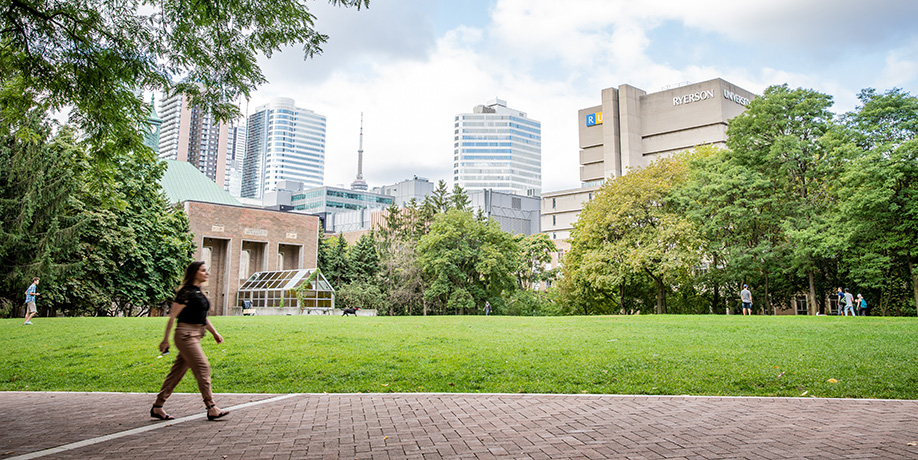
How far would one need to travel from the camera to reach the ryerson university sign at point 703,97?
105 meters

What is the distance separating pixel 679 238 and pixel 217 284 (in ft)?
143

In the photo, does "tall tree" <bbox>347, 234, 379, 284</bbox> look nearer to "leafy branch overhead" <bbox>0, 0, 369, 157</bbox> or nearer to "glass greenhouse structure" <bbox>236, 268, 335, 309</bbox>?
"glass greenhouse structure" <bbox>236, 268, 335, 309</bbox>

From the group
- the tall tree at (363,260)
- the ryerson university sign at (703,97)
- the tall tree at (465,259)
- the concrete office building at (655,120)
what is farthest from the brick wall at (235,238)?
the ryerson university sign at (703,97)

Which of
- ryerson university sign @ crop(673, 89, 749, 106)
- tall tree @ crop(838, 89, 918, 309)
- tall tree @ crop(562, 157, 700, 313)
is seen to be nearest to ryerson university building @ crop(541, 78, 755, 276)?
ryerson university sign @ crop(673, 89, 749, 106)

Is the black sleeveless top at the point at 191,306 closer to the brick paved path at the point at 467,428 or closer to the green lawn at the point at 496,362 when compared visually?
the brick paved path at the point at 467,428

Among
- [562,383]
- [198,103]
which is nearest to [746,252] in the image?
[562,383]

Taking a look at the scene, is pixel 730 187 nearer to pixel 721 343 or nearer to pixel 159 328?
pixel 721 343

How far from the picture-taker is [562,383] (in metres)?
10.5

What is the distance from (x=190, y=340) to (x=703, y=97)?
110382 mm

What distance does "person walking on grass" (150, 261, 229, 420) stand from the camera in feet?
24.5

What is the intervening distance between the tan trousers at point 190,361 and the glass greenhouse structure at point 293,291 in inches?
1810

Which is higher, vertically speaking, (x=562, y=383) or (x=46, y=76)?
(x=46, y=76)

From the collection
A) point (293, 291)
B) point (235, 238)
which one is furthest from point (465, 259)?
point (235, 238)

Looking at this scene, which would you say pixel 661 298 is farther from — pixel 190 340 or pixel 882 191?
pixel 190 340
